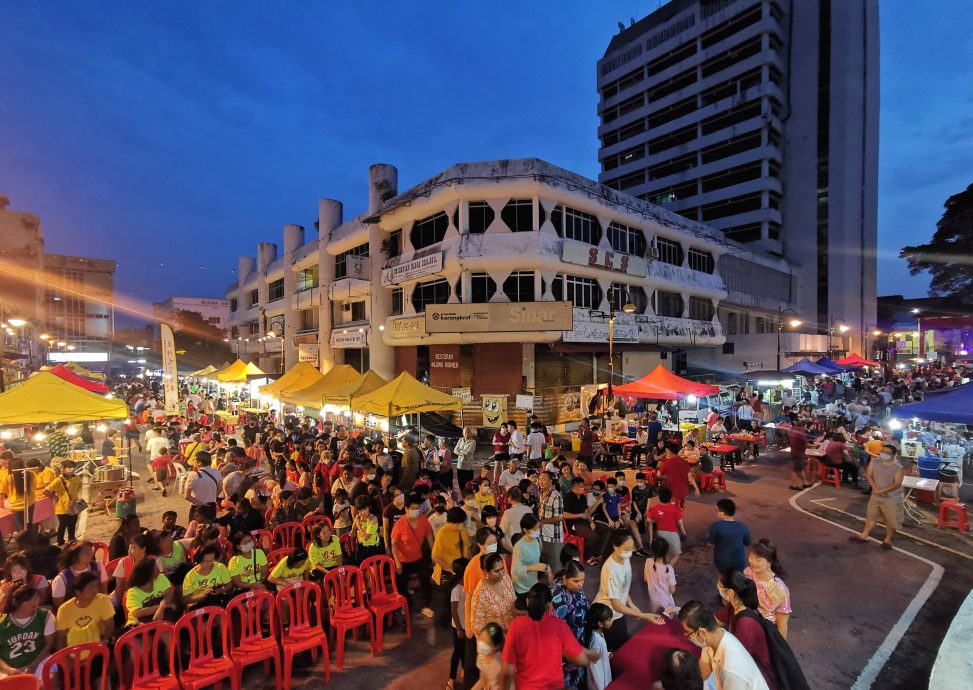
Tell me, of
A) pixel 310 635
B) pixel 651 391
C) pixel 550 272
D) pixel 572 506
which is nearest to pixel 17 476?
pixel 310 635

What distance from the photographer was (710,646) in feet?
11.8

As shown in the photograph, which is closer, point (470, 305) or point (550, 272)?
point (470, 305)

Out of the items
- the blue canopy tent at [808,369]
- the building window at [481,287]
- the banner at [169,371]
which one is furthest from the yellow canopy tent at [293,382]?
the blue canopy tent at [808,369]

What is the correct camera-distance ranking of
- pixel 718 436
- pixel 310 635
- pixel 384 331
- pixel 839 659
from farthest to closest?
pixel 384 331 → pixel 718 436 → pixel 839 659 → pixel 310 635

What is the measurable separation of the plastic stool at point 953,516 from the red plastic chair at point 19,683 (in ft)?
46.9

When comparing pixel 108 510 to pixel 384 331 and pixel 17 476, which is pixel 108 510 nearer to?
pixel 17 476

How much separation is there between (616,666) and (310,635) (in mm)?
3221

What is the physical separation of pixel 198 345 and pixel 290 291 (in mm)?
29916

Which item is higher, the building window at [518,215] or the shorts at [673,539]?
the building window at [518,215]

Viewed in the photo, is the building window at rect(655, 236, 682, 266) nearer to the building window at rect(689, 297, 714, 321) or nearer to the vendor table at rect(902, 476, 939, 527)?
the building window at rect(689, 297, 714, 321)

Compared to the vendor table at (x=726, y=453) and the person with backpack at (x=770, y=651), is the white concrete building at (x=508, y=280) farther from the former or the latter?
the person with backpack at (x=770, y=651)

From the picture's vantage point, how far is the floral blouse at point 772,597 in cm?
484

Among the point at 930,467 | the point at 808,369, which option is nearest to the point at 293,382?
the point at 930,467

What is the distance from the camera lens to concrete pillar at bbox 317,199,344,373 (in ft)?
94.0
